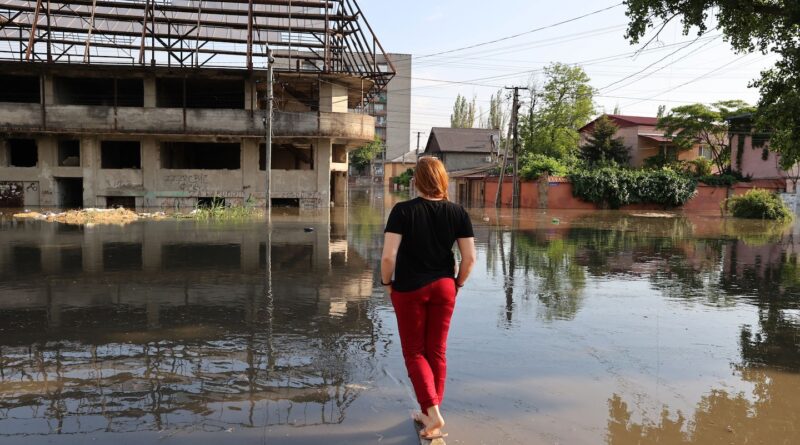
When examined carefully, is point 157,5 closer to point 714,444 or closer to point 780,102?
point 780,102

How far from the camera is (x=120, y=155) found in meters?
36.9

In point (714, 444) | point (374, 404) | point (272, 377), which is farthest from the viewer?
point (272, 377)

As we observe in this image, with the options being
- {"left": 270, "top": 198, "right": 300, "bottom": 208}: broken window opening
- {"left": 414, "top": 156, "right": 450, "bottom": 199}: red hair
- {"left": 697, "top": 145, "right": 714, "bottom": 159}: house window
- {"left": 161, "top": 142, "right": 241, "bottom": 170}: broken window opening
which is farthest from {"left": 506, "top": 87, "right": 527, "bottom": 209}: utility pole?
{"left": 414, "top": 156, "right": 450, "bottom": 199}: red hair

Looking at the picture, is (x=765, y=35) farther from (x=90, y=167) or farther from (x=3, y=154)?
(x=3, y=154)

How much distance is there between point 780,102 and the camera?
11242 mm

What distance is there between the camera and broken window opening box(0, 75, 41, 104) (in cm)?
3366

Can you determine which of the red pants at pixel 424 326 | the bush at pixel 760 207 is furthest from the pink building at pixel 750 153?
the red pants at pixel 424 326

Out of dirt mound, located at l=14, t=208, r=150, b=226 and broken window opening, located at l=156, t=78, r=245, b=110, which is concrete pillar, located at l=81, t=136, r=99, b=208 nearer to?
broken window opening, located at l=156, t=78, r=245, b=110

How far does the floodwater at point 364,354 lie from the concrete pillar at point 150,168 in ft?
70.5

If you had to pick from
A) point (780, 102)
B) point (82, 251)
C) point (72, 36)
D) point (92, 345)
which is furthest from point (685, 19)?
point (72, 36)

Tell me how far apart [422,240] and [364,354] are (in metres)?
2.12

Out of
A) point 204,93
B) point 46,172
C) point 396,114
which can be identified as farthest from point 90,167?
point 396,114

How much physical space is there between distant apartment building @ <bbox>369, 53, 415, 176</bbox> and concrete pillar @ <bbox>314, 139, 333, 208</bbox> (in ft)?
217

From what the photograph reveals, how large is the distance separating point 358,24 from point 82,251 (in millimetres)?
23959
